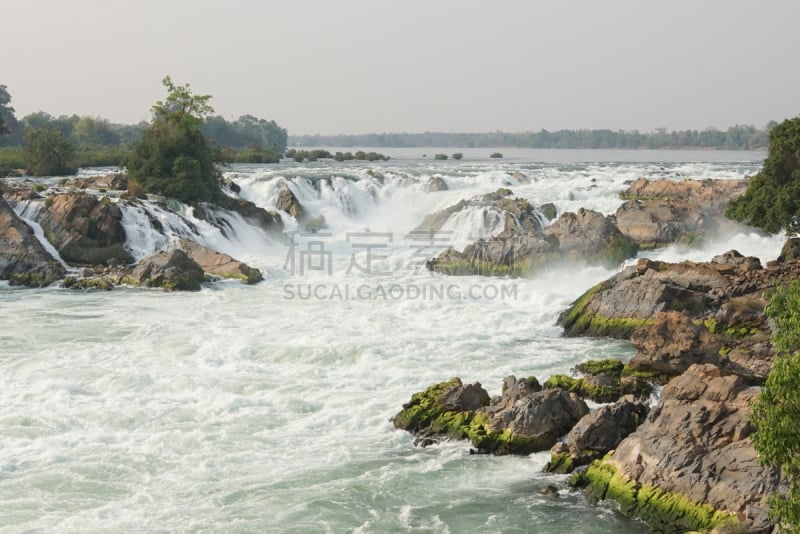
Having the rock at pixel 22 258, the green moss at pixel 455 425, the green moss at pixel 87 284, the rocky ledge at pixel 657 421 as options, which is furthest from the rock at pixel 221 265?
the green moss at pixel 455 425

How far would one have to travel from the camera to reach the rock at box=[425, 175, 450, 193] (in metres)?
48.2

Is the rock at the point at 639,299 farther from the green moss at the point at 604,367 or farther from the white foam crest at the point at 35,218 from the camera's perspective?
the white foam crest at the point at 35,218

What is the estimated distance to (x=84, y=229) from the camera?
3300 cm

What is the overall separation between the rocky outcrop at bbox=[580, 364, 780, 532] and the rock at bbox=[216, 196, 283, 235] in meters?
29.4

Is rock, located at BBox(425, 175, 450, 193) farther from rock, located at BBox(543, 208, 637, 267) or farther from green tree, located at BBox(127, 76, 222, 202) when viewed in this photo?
rock, located at BBox(543, 208, 637, 267)

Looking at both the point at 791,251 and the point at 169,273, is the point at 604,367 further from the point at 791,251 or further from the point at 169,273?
the point at 169,273

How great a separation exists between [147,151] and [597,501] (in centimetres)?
3244

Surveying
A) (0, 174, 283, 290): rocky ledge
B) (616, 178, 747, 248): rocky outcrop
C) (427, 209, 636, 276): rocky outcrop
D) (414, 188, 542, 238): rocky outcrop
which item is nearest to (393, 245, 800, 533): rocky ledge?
(427, 209, 636, 276): rocky outcrop

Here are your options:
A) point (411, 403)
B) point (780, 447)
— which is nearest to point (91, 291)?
point (411, 403)

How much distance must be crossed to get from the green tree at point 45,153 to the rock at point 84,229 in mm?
16477

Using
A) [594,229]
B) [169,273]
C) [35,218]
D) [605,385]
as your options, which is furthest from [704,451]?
[35,218]

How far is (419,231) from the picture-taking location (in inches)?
1628

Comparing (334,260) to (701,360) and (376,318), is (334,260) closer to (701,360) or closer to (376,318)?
(376,318)

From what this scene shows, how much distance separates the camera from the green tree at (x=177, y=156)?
3903 cm
